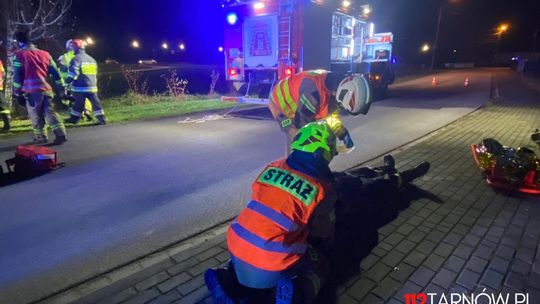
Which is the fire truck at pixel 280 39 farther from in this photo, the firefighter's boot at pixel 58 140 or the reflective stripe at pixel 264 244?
the reflective stripe at pixel 264 244

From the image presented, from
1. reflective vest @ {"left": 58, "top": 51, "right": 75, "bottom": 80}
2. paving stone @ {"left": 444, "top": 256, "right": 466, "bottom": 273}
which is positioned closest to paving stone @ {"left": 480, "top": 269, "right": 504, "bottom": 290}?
paving stone @ {"left": 444, "top": 256, "right": 466, "bottom": 273}

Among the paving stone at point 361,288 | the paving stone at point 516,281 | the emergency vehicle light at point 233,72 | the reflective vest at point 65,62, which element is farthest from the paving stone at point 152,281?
the emergency vehicle light at point 233,72

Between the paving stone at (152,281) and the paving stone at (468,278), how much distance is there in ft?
7.83

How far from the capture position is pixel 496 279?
255 cm

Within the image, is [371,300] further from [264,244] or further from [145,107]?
[145,107]

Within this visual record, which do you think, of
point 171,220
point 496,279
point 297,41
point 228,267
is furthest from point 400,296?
point 297,41

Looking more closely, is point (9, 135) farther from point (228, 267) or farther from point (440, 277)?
point (440, 277)

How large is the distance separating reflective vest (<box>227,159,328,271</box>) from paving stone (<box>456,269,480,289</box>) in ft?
5.21

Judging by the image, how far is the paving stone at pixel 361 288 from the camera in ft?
7.89

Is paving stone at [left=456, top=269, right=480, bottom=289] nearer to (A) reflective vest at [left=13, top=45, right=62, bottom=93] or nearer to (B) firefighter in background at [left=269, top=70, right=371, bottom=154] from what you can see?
(B) firefighter in background at [left=269, top=70, right=371, bottom=154]

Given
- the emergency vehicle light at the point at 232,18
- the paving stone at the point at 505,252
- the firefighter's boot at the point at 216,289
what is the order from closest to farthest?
the firefighter's boot at the point at 216,289, the paving stone at the point at 505,252, the emergency vehicle light at the point at 232,18

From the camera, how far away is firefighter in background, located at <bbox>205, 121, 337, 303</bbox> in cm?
175

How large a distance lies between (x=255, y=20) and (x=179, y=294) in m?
9.05

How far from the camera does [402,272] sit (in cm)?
265
